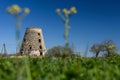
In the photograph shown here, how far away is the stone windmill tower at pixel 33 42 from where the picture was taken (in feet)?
280

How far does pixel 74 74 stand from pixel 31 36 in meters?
81.8

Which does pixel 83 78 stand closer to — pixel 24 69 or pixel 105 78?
pixel 105 78

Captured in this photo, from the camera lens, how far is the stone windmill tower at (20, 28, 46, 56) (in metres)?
85.3

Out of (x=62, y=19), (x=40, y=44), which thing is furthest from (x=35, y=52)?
(x=62, y=19)

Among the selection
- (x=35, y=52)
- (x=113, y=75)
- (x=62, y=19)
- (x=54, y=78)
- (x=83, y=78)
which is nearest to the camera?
(x=54, y=78)

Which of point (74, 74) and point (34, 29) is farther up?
point (34, 29)

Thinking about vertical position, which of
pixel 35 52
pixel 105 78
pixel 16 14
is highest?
pixel 35 52

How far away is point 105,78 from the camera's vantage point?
5.95 m

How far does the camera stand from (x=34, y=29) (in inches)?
3543

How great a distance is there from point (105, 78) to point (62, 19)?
8.95 feet

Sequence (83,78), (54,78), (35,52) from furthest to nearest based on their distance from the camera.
→ (35,52) → (83,78) → (54,78)

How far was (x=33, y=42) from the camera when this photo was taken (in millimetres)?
87312

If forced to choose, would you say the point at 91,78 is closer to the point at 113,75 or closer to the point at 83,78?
the point at 83,78

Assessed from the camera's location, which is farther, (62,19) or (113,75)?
(62,19)
